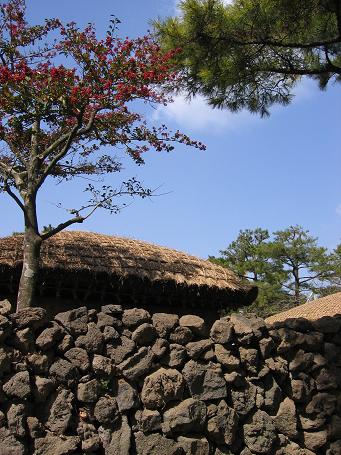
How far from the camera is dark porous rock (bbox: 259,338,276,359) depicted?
4797 millimetres

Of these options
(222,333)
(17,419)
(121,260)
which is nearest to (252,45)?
(121,260)

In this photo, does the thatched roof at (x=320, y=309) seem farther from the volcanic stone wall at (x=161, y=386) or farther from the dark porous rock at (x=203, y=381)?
the dark porous rock at (x=203, y=381)

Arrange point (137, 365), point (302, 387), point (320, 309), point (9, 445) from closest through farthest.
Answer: point (9, 445) < point (137, 365) < point (302, 387) < point (320, 309)

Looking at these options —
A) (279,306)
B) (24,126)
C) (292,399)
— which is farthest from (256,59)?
(279,306)

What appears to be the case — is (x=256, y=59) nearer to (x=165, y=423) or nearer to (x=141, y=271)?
(x=141, y=271)

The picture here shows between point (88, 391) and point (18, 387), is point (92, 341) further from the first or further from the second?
point (18, 387)

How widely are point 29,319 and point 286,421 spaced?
2325mm

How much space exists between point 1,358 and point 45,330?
39cm

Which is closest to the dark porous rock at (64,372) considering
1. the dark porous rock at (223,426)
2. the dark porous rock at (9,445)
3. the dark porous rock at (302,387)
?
the dark porous rock at (9,445)

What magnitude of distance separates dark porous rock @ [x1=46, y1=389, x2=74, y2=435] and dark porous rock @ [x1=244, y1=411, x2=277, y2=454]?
4.88 ft

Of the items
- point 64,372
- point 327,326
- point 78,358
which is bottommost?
point 64,372

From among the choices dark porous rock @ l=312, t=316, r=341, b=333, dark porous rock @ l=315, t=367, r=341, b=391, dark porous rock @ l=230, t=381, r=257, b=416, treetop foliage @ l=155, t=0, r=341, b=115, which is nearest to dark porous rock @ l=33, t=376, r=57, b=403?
dark porous rock @ l=230, t=381, r=257, b=416

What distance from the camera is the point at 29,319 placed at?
421 cm

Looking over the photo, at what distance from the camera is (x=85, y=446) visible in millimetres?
3986
